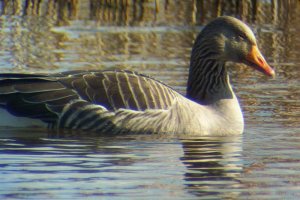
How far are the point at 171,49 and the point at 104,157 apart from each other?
8823mm

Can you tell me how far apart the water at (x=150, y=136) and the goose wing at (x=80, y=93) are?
0.34 meters

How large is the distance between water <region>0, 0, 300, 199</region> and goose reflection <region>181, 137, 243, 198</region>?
0.04ft

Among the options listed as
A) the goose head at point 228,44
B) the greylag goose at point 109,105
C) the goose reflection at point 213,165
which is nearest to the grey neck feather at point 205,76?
the goose head at point 228,44

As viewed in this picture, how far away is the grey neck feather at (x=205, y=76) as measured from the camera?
14078 millimetres

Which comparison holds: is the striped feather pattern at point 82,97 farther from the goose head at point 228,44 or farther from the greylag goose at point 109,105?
the goose head at point 228,44

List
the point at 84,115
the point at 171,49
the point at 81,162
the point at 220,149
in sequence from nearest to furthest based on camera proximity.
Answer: the point at 81,162 → the point at 220,149 → the point at 84,115 → the point at 171,49

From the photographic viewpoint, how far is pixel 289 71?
18.0 metres

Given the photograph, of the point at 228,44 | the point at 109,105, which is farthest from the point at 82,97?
the point at 228,44

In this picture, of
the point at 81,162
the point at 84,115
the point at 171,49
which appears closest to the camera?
the point at 81,162

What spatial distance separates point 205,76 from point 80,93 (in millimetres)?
1798

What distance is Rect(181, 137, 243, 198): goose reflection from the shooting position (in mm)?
10172

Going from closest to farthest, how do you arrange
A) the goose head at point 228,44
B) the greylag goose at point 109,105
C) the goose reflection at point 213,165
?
the goose reflection at point 213,165 → the greylag goose at point 109,105 → the goose head at point 228,44

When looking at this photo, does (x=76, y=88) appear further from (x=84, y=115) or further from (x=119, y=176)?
(x=119, y=176)

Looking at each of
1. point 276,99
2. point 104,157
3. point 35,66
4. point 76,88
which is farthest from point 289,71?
point 104,157
